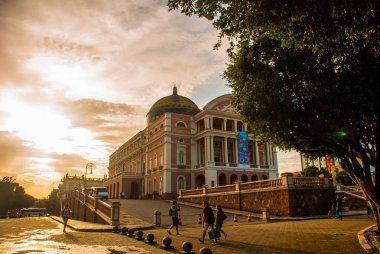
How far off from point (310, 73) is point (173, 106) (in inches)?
1838

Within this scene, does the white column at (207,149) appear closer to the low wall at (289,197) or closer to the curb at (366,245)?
the low wall at (289,197)

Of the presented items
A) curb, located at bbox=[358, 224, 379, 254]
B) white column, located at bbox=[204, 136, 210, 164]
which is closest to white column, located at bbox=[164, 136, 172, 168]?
white column, located at bbox=[204, 136, 210, 164]

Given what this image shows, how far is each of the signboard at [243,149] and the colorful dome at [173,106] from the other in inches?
414

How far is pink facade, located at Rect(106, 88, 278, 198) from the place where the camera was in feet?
157

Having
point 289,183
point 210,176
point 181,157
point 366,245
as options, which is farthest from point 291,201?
point 181,157

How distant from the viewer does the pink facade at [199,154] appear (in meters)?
47.8

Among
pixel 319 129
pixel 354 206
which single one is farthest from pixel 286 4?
pixel 354 206

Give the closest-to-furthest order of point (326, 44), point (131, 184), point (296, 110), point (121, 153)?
point (326, 44)
point (296, 110)
point (131, 184)
point (121, 153)

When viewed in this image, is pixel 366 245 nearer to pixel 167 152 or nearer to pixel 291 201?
pixel 291 201

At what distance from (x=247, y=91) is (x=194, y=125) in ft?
123

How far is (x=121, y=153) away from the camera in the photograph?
78.0 metres

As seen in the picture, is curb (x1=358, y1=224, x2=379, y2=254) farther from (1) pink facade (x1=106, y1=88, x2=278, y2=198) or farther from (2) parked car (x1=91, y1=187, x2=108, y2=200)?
(2) parked car (x1=91, y1=187, x2=108, y2=200)

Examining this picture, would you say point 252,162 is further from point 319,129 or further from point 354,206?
point 319,129

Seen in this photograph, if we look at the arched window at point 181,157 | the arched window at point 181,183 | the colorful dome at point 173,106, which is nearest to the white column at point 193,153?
the arched window at point 181,157
